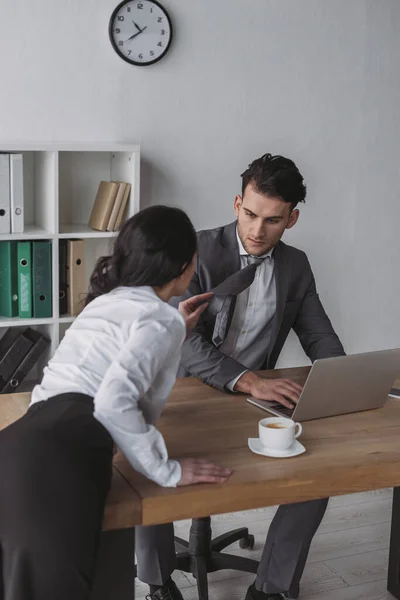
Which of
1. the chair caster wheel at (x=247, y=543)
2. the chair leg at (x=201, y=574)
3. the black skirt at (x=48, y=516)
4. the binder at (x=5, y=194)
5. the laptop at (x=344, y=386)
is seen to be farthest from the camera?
the binder at (x=5, y=194)

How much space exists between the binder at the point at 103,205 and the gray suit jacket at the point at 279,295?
3.12 feet

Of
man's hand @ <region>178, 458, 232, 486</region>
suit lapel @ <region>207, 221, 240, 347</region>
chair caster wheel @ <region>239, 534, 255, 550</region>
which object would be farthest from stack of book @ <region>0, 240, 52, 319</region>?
man's hand @ <region>178, 458, 232, 486</region>

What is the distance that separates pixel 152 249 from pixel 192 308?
42 centimetres

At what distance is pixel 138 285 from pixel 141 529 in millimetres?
813

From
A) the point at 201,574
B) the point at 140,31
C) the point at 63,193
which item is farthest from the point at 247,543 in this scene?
the point at 140,31

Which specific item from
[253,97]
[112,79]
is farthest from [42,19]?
[253,97]

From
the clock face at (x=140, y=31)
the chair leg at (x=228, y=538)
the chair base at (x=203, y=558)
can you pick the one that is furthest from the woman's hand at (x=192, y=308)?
the clock face at (x=140, y=31)

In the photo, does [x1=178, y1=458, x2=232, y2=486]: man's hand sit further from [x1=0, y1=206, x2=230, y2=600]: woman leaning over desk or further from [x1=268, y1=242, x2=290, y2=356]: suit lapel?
[x1=268, y1=242, x2=290, y2=356]: suit lapel

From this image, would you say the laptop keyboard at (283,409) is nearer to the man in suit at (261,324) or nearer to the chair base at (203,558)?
the man in suit at (261,324)

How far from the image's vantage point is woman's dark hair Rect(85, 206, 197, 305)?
6.09 feet

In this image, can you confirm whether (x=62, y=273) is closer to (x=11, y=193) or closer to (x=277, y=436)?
(x=11, y=193)

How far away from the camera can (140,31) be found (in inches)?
146

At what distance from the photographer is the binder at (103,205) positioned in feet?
11.8

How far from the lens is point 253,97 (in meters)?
4.00
